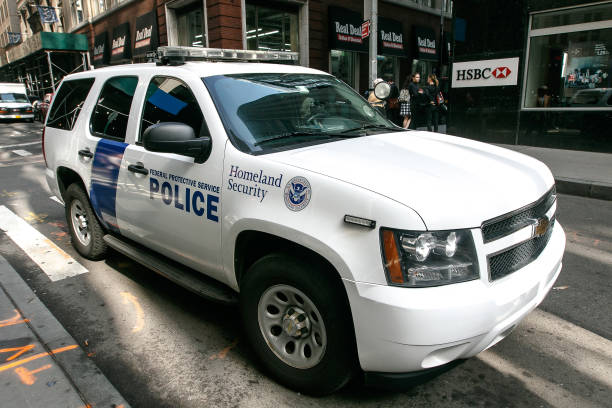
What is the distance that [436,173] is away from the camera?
236 centimetres

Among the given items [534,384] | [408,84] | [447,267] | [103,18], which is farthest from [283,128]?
[103,18]

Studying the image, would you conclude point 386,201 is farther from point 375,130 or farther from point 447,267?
point 375,130

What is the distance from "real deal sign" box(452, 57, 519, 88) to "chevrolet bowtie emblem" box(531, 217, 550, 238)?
985 cm

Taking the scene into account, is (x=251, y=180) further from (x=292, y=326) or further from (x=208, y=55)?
(x=208, y=55)

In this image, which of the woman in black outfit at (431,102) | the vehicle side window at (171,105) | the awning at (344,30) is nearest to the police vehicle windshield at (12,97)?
the awning at (344,30)

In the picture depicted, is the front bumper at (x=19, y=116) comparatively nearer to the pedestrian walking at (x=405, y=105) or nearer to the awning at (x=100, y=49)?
the awning at (x=100, y=49)

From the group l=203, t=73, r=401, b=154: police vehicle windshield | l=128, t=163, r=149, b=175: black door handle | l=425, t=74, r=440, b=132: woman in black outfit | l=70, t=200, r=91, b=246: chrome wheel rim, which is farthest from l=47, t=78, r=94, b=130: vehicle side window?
l=425, t=74, r=440, b=132: woman in black outfit

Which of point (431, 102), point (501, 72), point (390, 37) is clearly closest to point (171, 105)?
point (501, 72)

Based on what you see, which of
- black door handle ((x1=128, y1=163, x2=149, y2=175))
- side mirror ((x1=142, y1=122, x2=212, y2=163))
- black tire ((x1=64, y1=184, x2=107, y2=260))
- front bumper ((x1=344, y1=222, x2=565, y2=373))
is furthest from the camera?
black tire ((x1=64, y1=184, x2=107, y2=260))

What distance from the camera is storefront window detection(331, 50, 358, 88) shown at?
18156mm

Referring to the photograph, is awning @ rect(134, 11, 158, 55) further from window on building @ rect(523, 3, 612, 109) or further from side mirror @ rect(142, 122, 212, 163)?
side mirror @ rect(142, 122, 212, 163)

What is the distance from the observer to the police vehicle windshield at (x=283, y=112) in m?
2.82

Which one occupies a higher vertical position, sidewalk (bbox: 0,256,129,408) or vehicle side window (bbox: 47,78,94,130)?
vehicle side window (bbox: 47,78,94,130)

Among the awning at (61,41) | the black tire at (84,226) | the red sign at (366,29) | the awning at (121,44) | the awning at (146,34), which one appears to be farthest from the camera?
the awning at (61,41)
